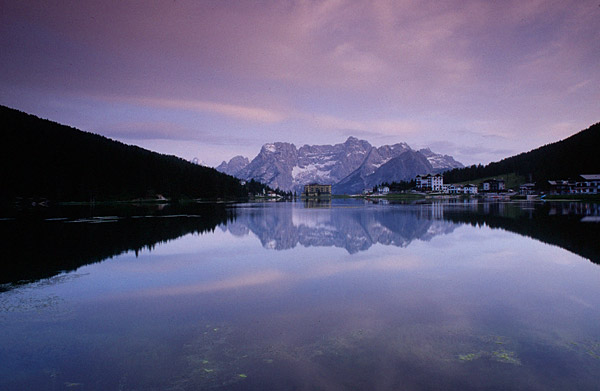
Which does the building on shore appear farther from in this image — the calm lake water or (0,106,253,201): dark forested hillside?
(0,106,253,201): dark forested hillside

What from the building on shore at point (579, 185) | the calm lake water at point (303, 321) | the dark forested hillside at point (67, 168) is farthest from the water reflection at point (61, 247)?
the building on shore at point (579, 185)

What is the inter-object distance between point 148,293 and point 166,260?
8.06 metres

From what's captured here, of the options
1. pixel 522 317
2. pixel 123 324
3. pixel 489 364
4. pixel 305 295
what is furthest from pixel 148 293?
pixel 522 317

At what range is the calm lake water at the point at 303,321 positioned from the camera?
8.23 m

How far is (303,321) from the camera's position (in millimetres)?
11852

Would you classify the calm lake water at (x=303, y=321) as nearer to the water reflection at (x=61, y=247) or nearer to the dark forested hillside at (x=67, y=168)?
the water reflection at (x=61, y=247)

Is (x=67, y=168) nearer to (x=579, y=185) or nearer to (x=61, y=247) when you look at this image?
(x=61, y=247)

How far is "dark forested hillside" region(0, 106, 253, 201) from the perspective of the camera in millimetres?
126312

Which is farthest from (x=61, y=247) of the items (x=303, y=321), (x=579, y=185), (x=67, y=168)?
(x=579, y=185)

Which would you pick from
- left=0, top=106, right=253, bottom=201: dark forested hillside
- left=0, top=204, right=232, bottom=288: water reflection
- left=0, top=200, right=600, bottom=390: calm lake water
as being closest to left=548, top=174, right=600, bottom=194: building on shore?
left=0, top=200, right=600, bottom=390: calm lake water

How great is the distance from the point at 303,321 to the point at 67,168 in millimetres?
152846

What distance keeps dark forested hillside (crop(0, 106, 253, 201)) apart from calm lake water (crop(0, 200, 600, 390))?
405 feet

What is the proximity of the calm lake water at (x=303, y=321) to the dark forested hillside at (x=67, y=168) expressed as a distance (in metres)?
124

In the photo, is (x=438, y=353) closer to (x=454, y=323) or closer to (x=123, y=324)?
(x=454, y=323)
